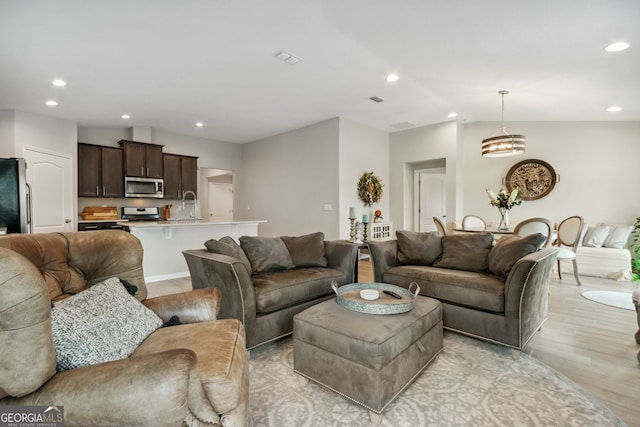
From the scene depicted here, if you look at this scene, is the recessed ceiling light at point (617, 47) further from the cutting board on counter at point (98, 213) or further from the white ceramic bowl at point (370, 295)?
the cutting board on counter at point (98, 213)

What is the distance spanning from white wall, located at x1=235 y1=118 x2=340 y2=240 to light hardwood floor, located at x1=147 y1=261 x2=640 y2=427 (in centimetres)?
320

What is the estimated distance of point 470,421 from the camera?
1.61 meters

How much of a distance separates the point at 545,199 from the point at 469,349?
467 centimetres

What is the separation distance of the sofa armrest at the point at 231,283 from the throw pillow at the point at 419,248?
1.77 meters

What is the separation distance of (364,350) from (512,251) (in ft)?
5.87

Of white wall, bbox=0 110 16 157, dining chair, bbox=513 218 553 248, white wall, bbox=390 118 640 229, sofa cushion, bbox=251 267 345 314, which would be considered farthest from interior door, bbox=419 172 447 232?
white wall, bbox=0 110 16 157

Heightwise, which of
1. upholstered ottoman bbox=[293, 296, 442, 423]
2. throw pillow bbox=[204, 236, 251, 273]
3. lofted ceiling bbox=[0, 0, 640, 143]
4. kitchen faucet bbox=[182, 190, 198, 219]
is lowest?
upholstered ottoman bbox=[293, 296, 442, 423]

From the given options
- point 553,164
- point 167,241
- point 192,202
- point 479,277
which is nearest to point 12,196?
point 167,241

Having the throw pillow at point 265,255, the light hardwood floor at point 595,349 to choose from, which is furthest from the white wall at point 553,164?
the throw pillow at point 265,255

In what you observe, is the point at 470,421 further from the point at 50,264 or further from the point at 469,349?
the point at 50,264

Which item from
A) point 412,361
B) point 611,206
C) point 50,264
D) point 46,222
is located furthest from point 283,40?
point 611,206

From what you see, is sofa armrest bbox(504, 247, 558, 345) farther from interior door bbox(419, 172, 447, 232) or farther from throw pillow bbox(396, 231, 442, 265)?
interior door bbox(419, 172, 447, 232)

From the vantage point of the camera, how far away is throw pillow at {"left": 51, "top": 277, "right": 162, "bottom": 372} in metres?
1.14

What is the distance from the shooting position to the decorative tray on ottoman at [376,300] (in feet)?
6.32
